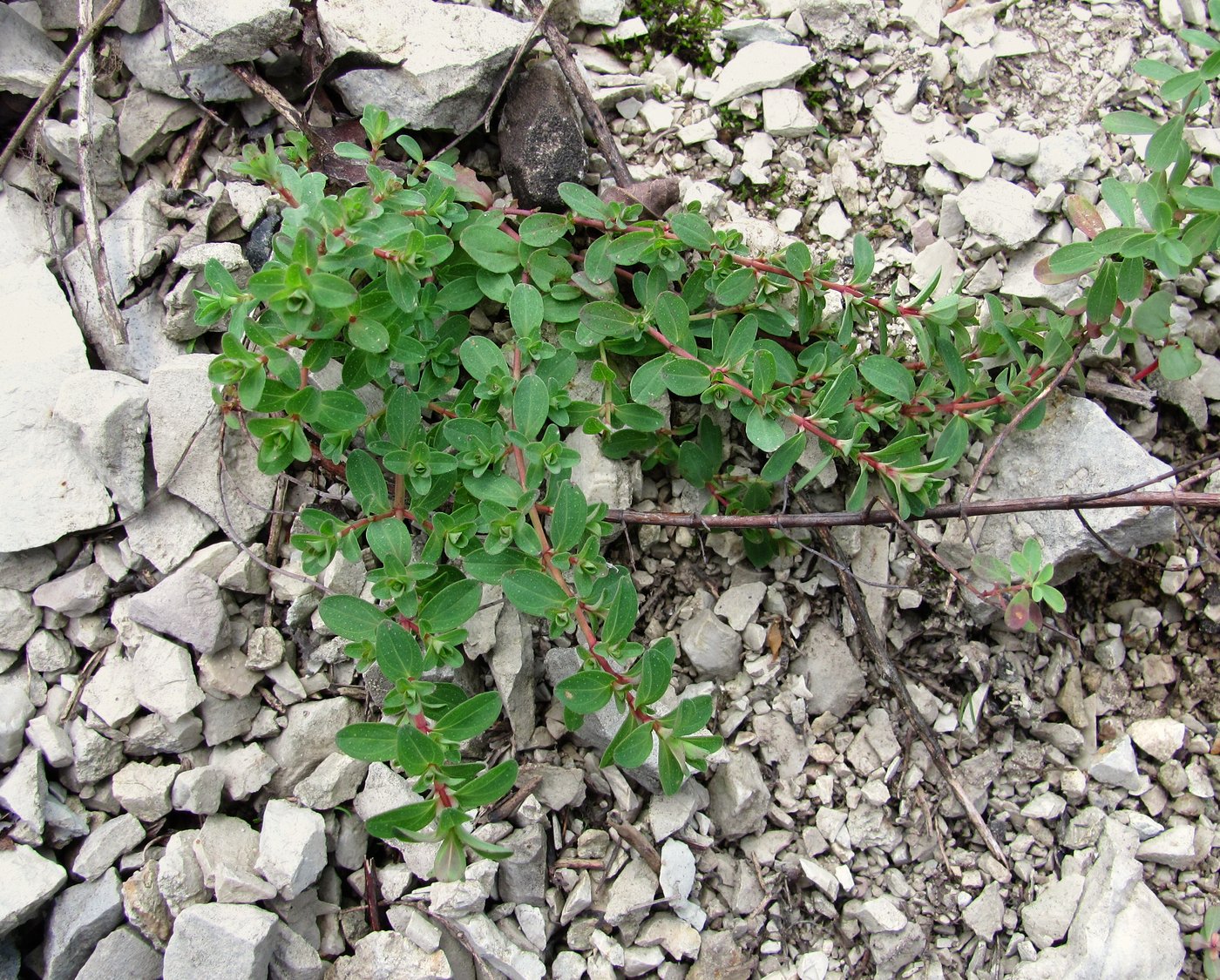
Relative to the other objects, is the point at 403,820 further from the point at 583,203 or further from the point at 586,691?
the point at 583,203

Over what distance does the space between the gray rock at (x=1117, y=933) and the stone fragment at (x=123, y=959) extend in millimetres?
2369

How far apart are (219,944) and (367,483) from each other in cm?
123

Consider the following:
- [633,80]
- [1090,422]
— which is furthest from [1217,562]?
[633,80]

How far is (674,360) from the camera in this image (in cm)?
256

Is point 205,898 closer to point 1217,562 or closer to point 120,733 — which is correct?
point 120,733

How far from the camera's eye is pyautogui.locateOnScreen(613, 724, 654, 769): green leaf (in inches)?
87.7

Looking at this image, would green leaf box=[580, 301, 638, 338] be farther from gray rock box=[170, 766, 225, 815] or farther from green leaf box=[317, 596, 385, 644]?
gray rock box=[170, 766, 225, 815]

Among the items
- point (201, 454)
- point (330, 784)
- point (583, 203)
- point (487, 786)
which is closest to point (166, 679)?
point (330, 784)

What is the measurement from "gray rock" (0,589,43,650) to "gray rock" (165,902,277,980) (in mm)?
945

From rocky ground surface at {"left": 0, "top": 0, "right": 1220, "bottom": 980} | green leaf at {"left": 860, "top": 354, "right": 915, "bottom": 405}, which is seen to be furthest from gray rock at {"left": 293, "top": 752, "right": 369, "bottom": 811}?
green leaf at {"left": 860, "top": 354, "right": 915, "bottom": 405}

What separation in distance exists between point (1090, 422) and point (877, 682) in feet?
3.35

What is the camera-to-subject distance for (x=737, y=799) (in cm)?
264

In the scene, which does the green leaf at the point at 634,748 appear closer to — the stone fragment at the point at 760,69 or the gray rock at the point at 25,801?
the gray rock at the point at 25,801

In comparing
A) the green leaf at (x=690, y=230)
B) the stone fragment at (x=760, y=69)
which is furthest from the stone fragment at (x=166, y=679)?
the stone fragment at (x=760, y=69)
